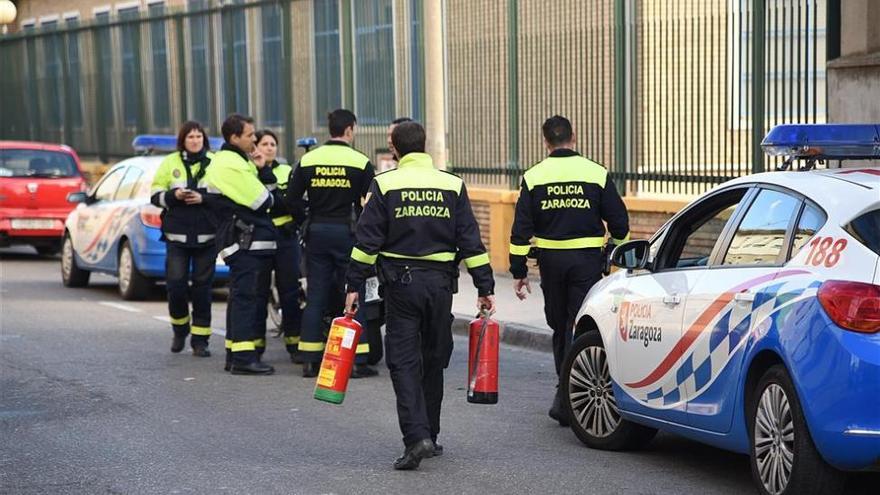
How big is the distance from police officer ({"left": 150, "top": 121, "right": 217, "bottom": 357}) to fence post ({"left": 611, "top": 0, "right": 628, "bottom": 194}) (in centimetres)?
517

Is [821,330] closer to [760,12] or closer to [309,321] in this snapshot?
[309,321]

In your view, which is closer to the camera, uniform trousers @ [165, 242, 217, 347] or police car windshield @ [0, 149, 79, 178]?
uniform trousers @ [165, 242, 217, 347]

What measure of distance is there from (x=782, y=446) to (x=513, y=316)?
7.92 metres

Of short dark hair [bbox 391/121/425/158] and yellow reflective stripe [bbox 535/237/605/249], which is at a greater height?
short dark hair [bbox 391/121/425/158]

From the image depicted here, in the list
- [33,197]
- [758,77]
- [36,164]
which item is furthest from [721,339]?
[36,164]

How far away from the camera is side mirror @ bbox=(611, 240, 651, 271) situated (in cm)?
843

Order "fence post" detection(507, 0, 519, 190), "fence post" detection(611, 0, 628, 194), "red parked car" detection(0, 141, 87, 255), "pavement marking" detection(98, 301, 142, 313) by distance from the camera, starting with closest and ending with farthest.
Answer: "pavement marking" detection(98, 301, 142, 313) < "fence post" detection(611, 0, 628, 194) < "fence post" detection(507, 0, 519, 190) < "red parked car" detection(0, 141, 87, 255)

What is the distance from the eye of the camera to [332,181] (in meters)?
11.3

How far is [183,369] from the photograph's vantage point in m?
12.1

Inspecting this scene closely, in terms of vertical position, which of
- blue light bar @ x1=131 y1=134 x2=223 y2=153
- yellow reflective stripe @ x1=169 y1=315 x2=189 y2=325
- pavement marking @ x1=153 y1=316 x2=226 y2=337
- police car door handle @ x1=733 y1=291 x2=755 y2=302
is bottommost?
pavement marking @ x1=153 y1=316 x2=226 y2=337

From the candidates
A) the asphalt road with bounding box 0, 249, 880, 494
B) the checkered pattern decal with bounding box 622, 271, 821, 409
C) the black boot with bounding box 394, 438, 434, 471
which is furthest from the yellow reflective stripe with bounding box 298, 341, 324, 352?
the checkered pattern decal with bounding box 622, 271, 821, 409

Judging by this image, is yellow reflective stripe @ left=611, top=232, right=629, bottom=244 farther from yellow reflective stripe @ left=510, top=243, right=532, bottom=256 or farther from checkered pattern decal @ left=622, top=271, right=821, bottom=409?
checkered pattern decal @ left=622, top=271, right=821, bottom=409

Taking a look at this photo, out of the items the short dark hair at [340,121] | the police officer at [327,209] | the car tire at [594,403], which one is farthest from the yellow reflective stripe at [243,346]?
the car tire at [594,403]

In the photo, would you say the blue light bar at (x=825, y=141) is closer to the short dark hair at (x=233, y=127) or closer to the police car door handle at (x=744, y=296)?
the police car door handle at (x=744, y=296)
